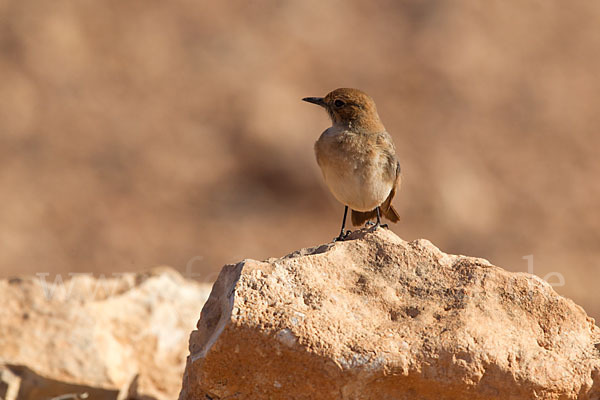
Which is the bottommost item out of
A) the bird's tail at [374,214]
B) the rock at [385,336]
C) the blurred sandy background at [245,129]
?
the rock at [385,336]

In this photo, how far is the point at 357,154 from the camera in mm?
5691

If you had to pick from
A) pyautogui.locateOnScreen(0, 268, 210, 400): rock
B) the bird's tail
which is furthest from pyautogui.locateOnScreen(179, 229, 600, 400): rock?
the bird's tail

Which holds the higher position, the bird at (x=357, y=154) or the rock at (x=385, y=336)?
the bird at (x=357, y=154)

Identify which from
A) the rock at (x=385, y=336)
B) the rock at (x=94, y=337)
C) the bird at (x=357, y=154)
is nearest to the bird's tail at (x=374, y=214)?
the bird at (x=357, y=154)

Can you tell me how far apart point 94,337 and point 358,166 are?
2227 millimetres

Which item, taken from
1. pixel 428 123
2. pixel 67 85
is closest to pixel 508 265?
pixel 428 123

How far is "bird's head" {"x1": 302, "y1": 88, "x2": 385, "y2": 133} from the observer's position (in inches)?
230

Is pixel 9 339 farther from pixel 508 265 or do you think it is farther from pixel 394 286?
pixel 508 265

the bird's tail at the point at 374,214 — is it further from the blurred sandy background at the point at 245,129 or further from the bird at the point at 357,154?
the blurred sandy background at the point at 245,129

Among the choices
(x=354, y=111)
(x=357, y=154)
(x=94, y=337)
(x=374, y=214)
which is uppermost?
(x=354, y=111)

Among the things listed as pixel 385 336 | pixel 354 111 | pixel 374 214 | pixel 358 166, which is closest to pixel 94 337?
pixel 358 166

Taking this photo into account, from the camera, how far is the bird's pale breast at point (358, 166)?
570 centimetres

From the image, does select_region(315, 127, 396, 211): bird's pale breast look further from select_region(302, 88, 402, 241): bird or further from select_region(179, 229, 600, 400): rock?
select_region(179, 229, 600, 400): rock

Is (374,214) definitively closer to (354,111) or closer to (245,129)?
(354,111)
